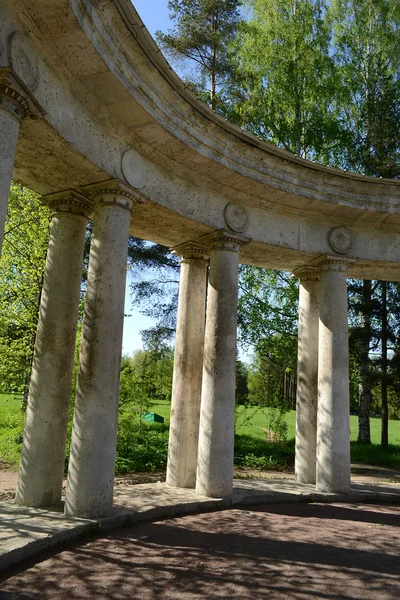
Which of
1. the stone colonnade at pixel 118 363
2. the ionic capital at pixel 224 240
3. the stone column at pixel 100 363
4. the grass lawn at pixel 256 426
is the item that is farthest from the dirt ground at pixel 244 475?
the ionic capital at pixel 224 240

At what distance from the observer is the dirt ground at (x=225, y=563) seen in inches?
291

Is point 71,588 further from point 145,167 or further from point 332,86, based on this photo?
point 332,86

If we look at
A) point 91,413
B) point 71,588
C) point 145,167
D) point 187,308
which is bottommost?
point 71,588

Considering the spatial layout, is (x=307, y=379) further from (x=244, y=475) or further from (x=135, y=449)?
(x=135, y=449)

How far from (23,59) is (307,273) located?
1202 cm

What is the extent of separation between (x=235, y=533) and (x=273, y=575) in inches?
97.5

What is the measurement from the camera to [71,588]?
7.33 metres

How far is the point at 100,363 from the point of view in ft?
35.1

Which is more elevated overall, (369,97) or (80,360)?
(369,97)

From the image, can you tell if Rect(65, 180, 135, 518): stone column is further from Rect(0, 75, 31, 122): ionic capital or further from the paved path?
Rect(0, 75, 31, 122): ionic capital

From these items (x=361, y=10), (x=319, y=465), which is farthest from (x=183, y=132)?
(x=361, y=10)

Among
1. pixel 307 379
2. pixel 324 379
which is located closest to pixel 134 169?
pixel 324 379

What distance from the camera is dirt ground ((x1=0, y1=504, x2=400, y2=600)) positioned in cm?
738

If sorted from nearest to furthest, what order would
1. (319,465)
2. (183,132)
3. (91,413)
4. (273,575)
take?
(273,575) < (91,413) < (183,132) < (319,465)
